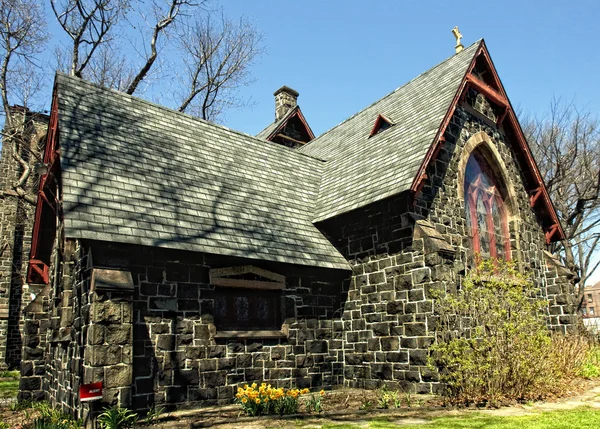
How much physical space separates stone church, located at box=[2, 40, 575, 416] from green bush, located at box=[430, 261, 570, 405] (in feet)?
1.78

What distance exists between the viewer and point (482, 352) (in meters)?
9.19

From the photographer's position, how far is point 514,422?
701cm

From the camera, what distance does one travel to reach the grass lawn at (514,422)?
6.73m

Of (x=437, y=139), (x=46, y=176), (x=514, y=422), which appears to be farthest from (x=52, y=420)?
(x=437, y=139)

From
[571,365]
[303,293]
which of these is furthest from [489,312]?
[303,293]

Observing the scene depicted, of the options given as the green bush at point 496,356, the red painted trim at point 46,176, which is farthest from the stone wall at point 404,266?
the red painted trim at point 46,176

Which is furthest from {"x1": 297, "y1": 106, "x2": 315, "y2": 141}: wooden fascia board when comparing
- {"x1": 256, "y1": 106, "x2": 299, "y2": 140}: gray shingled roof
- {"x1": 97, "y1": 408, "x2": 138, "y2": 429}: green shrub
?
{"x1": 97, "y1": 408, "x2": 138, "y2": 429}: green shrub

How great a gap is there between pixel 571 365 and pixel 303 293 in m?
6.49

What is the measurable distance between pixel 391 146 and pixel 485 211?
3370 millimetres

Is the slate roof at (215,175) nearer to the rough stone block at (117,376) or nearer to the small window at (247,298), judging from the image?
the small window at (247,298)

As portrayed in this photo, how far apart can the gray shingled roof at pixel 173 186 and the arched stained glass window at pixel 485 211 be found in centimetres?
406

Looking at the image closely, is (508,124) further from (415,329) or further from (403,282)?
(415,329)

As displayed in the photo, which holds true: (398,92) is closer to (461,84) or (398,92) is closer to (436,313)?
(461,84)

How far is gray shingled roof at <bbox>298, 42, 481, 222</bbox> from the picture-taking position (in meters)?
A: 11.9
